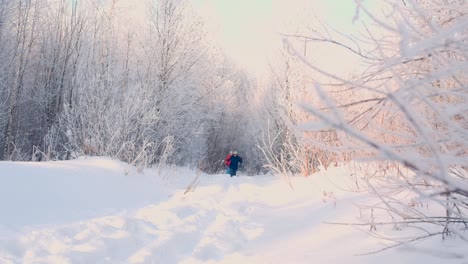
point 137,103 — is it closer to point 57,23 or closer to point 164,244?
point 57,23

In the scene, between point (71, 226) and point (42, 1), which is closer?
point (71, 226)

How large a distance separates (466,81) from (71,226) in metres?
4.00

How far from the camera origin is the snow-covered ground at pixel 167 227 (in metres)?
3.36

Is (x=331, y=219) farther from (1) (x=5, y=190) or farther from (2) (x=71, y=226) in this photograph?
(1) (x=5, y=190)

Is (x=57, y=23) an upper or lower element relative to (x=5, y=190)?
upper

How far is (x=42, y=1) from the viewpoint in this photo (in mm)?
15953

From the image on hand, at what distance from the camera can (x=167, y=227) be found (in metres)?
5.08

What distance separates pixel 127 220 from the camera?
5047 mm

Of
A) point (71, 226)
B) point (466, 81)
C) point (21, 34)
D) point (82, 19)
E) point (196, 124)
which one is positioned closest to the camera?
point (466, 81)

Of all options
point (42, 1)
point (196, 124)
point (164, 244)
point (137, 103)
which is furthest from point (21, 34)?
point (164, 244)

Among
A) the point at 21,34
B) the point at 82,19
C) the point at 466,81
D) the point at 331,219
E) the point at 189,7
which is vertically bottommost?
the point at 331,219

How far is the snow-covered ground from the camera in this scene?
336 centimetres

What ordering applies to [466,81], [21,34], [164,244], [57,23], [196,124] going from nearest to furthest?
[466,81]
[164,244]
[21,34]
[57,23]
[196,124]

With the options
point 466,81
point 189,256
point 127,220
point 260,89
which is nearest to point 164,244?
point 189,256
